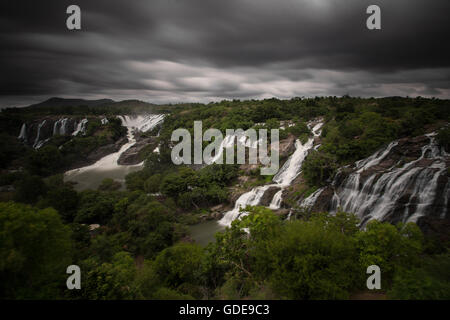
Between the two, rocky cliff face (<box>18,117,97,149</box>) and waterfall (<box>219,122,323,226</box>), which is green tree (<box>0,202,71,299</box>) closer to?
waterfall (<box>219,122,323,226</box>)

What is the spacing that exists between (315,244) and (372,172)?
46.5 ft

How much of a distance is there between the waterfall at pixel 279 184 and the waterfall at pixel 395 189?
7766 mm

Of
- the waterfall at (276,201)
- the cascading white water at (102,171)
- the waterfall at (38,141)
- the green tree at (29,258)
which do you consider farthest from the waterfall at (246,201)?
the waterfall at (38,141)

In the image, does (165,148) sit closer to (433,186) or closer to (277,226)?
(277,226)

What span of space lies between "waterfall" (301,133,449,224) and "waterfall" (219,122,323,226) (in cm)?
777

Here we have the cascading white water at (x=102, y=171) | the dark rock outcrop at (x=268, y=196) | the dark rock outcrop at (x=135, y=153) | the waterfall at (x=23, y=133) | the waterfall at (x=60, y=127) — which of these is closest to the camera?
the dark rock outcrop at (x=268, y=196)

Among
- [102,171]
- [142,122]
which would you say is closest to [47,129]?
[142,122]

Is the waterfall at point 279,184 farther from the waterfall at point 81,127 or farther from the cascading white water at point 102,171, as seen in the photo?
the waterfall at point 81,127

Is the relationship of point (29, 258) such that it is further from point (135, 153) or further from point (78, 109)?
point (78, 109)

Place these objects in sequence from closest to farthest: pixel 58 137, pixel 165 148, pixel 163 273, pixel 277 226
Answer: pixel 277 226, pixel 163 273, pixel 165 148, pixel 58 137

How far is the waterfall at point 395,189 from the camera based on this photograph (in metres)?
15.6

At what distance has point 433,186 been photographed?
15484mm

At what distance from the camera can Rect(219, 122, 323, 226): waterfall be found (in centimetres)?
2705
